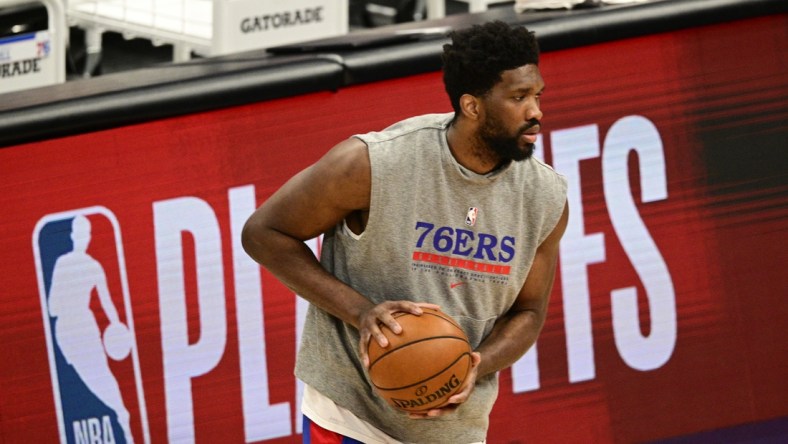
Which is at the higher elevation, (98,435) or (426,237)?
(426,237)

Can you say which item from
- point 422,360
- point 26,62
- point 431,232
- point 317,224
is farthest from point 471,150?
point 26,62

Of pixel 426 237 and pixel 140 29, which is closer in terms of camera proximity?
pixel 426 237

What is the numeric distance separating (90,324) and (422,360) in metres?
1.86

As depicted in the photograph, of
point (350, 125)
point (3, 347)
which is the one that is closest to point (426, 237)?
point (350, 125)

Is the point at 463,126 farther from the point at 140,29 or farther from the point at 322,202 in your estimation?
the point at 140,29

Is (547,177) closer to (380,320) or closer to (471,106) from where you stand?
(471,106)

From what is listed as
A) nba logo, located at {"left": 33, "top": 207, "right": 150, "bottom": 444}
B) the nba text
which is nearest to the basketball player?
nba logo, located at {"left": 33, "top": 207, "right": 150, "bottom": 444}

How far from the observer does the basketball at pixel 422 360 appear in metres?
3.20

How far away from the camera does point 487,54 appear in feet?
10.7

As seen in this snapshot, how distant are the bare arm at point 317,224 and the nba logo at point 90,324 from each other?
1.38 metres

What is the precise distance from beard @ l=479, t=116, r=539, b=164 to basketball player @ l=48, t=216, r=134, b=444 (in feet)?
6.19

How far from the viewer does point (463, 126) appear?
3.36m

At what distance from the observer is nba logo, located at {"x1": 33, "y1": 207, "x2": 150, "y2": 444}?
4.69 meters

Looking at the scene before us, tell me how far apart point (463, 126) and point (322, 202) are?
15.4 inches
